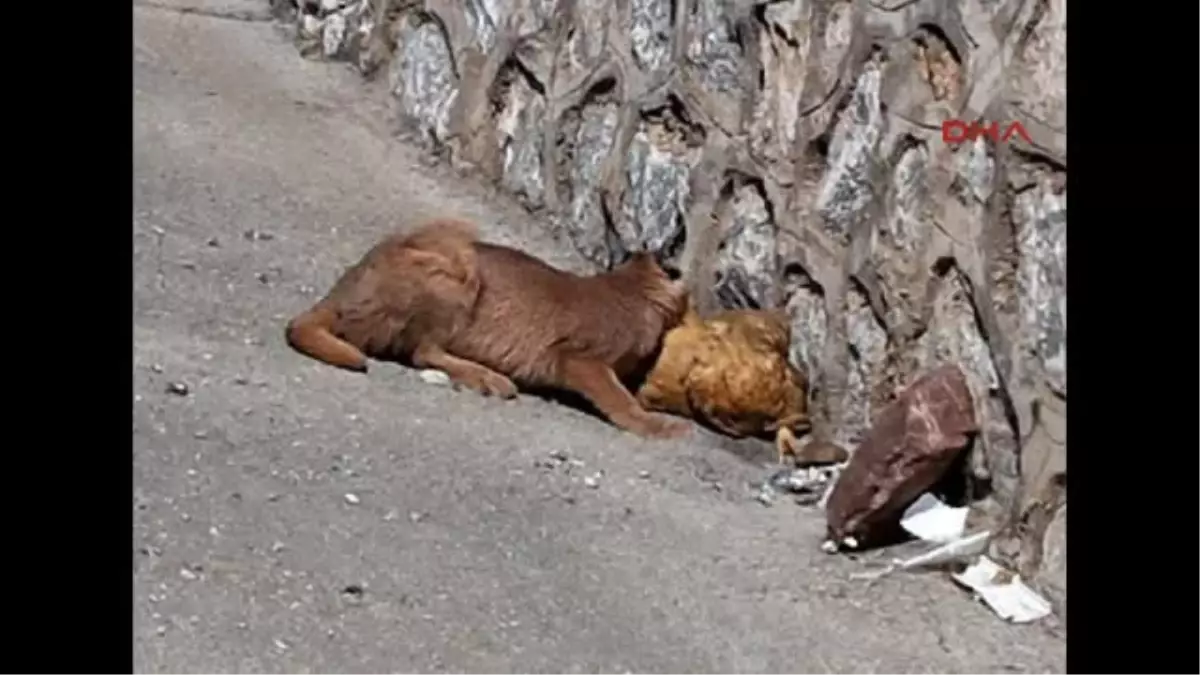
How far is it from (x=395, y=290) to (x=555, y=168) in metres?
1.29

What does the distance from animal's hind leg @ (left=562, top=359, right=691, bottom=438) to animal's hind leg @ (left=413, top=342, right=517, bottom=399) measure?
181 mm

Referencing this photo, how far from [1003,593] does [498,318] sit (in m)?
1.93

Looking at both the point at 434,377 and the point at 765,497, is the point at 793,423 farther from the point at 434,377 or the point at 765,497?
the point at 434,377

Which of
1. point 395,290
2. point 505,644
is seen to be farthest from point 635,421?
point 505,644

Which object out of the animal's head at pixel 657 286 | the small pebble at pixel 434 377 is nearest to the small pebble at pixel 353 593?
the small pebble at pixel 434 377

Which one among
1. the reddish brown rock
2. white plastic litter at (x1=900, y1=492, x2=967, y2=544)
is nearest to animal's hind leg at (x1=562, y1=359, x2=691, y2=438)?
the reddish brown rock

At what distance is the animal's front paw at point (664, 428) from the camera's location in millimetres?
5387

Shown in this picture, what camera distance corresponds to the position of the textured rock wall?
14.4 ft

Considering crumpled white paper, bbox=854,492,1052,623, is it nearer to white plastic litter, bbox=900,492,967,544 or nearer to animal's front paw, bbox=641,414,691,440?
white plastic litter, bbox=900,492,967,544

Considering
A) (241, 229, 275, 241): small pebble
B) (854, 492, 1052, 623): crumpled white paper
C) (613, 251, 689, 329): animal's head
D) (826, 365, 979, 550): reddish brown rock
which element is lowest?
(241, 229, 275, 241): small pebble

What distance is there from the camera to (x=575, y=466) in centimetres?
493

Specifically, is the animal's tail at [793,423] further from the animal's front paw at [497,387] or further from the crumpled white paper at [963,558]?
the crumpled white paper at [963,558]

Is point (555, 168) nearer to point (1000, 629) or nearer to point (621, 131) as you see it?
point (621, 131)

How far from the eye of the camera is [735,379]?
547 centimetres
